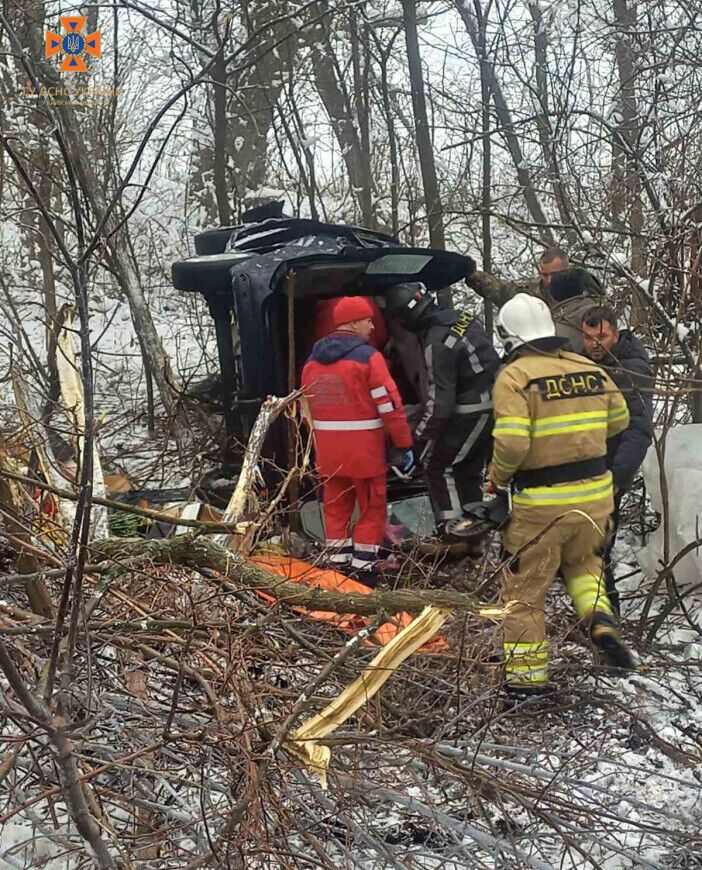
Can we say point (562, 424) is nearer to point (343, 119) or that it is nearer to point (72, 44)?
point (72, 44)

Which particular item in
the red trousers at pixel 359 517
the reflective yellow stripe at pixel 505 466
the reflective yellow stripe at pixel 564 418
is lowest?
the red trousers at pixel 359 517

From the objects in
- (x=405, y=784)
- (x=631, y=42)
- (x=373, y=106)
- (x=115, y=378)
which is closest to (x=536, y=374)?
(x=405, y=784)

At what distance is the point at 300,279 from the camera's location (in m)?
5.45

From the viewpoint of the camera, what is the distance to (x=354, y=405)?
496cm

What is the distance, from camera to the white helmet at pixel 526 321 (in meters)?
4.01

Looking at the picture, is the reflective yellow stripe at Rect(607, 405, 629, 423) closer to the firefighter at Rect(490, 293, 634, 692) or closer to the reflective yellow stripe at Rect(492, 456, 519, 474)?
the firefighter at Rect(490, 293, 634, 692)

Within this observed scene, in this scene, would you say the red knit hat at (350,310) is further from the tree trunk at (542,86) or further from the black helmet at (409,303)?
the tree trunk at (542,86)

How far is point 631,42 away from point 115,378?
7224 millimetres

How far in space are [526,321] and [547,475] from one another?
0.74 meters

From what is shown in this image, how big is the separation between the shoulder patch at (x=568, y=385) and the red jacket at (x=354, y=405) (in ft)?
4.04

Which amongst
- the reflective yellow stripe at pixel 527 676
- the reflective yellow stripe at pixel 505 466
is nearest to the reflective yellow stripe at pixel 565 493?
the reflective yellow stripe at pixel 505 466

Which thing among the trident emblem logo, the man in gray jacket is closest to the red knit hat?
the man in gray jacket

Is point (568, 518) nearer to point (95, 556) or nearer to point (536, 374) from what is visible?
point (536, 374)

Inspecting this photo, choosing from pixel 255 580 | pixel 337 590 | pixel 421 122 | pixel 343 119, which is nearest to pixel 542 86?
pixel 421 122
